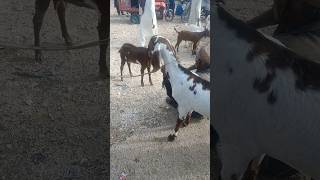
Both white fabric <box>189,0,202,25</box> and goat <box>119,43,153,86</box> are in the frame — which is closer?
goat <box>119,43,153,86</box>

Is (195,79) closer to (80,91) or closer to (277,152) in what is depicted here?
(80,91)

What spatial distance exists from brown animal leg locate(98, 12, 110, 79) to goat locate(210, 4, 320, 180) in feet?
5.01

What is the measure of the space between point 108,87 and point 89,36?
1.20m

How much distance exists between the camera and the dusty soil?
6.80 feet

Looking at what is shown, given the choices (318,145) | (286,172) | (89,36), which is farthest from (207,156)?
(89,36)

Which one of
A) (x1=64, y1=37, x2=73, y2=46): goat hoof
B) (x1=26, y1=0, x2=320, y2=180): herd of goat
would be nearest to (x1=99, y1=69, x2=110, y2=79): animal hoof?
(x1=64, y1=37, x2=73, y2=46): goat hoof

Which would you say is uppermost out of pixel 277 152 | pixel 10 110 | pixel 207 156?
pixel 277 152

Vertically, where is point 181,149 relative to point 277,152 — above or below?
below

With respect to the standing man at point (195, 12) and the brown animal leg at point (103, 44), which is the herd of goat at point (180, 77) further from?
the standing man at point (195, 12)

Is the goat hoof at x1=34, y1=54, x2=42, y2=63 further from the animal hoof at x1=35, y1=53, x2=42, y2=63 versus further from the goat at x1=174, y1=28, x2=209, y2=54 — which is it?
the goat at x1=174, y1=28, x2=209, y2=54

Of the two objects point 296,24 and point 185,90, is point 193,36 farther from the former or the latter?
point 296,24


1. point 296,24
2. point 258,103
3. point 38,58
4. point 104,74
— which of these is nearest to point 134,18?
point 38,58

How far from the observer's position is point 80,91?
280 cm

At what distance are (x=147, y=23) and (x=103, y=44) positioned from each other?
56 centimetres
